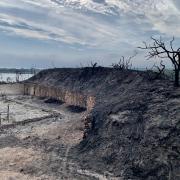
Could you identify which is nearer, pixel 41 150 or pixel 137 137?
pixel 137 137

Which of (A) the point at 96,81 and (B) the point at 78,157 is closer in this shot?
(B) the point at 78,157

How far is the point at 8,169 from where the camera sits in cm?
1461

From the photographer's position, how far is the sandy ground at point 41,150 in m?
14.0

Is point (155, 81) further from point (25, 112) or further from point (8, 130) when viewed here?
point (25, 112)

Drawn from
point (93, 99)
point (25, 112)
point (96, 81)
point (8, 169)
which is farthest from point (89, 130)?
point (96, 81)

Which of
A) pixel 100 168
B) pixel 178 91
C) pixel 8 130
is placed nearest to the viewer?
pixel 100 168

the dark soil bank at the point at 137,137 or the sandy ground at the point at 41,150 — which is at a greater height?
the dark soil bank at the point at 137,137

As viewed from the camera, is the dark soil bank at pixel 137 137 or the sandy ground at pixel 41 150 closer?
the dark soil bank at pixel 137 137

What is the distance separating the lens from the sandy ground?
1402cm

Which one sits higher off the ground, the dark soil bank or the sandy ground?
the dark soil bank

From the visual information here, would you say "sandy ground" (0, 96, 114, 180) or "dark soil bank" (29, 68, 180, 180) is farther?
"sandy ground" (0, 96, 114, 180)

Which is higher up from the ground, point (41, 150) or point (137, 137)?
point (137, 137)

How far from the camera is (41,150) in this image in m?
17.4

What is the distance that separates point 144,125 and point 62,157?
4443mm
